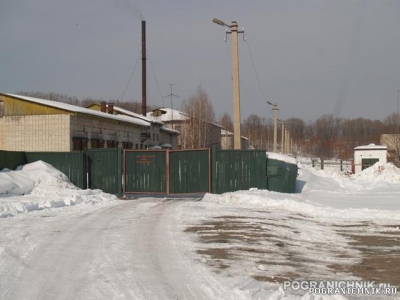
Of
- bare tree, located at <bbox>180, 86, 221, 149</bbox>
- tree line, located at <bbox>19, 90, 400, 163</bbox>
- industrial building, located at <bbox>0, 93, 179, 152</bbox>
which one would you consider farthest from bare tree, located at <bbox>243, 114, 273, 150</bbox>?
industrial building, located at <bbox>0, 93, 179, 152</bbox>

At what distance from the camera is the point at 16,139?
3484 cm

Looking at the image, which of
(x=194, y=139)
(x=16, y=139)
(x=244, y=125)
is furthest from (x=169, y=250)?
(x=244, y=125)

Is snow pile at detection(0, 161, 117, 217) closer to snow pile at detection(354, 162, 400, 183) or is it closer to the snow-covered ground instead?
the snow-covered ground

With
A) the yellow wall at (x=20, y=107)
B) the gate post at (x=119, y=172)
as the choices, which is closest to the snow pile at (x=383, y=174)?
the gate post at (x=119, y=172)

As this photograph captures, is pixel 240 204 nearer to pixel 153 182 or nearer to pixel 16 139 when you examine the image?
pixel 153 182

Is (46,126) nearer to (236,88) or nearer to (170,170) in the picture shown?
(170,170)

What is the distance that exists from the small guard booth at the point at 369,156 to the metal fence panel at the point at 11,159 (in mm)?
32692

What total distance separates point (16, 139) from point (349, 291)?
33352 millimetres

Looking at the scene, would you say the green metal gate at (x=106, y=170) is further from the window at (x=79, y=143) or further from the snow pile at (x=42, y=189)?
the window at (x=79, y=143)

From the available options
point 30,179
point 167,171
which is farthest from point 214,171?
point 30,179

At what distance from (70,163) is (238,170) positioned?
8.07 metres

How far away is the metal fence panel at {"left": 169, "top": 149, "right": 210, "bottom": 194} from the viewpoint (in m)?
19.4

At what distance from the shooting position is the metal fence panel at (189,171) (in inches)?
763

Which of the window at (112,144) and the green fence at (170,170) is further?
the window at (112,144)
